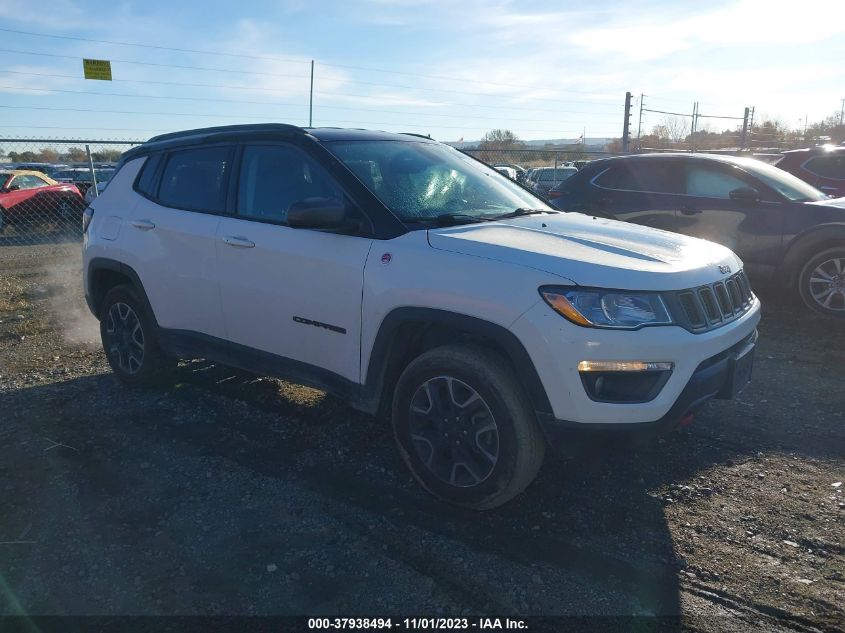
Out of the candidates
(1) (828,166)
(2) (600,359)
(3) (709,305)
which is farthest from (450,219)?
(1) (828,166)

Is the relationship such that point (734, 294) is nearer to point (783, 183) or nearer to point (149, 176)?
point (149, 176)

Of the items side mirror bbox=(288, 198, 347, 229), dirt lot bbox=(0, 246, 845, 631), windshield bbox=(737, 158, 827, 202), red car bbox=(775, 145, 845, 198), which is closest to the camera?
dirt lot bbox=(0, 246, 845, 631)

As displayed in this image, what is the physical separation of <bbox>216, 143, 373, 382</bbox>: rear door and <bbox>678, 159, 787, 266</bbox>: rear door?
5.33m

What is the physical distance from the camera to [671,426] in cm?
315

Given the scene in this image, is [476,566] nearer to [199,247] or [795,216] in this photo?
[199,247]

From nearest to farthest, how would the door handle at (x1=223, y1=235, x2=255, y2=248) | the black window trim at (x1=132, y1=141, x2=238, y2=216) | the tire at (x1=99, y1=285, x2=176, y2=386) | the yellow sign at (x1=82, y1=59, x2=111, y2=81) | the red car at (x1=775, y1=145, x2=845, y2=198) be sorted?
the door handle at (x1=223, y1=235, x2=255, y2=248)
the black window trim at (x1=132, y1=141, x2=238, y2=216)
the tire at (x1=99, y1=285, x2=176, y2=386)
the red car at (x1=775, y1=145, x2=845, y2=198)
the yellow sign at (x1=82, y1=59, x2=111, y2=81)

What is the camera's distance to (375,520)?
136 inches

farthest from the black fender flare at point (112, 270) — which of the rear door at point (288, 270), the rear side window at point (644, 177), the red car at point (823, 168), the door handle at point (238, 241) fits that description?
the red car at point (823, 168)

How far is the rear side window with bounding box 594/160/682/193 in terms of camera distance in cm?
830

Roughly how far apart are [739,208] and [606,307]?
5421 millimetres

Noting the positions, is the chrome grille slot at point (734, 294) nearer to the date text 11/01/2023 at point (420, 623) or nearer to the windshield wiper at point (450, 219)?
the windshield wiper at point (450, 219)

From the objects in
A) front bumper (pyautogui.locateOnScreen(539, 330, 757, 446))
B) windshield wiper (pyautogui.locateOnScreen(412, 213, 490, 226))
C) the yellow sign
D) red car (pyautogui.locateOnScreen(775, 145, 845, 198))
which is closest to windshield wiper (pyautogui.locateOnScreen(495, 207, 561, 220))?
windshield wiper (pyautogui.locateOnScreen(412, 213, 490, 226))

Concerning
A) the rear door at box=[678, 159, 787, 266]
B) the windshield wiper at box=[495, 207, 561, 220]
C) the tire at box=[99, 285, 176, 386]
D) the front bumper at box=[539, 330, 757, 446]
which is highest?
the windshield wiper at box=[495, 207, 561, 220]

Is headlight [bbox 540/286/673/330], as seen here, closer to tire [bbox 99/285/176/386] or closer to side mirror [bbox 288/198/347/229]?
side mirror [bbox 288/198/347/229]
